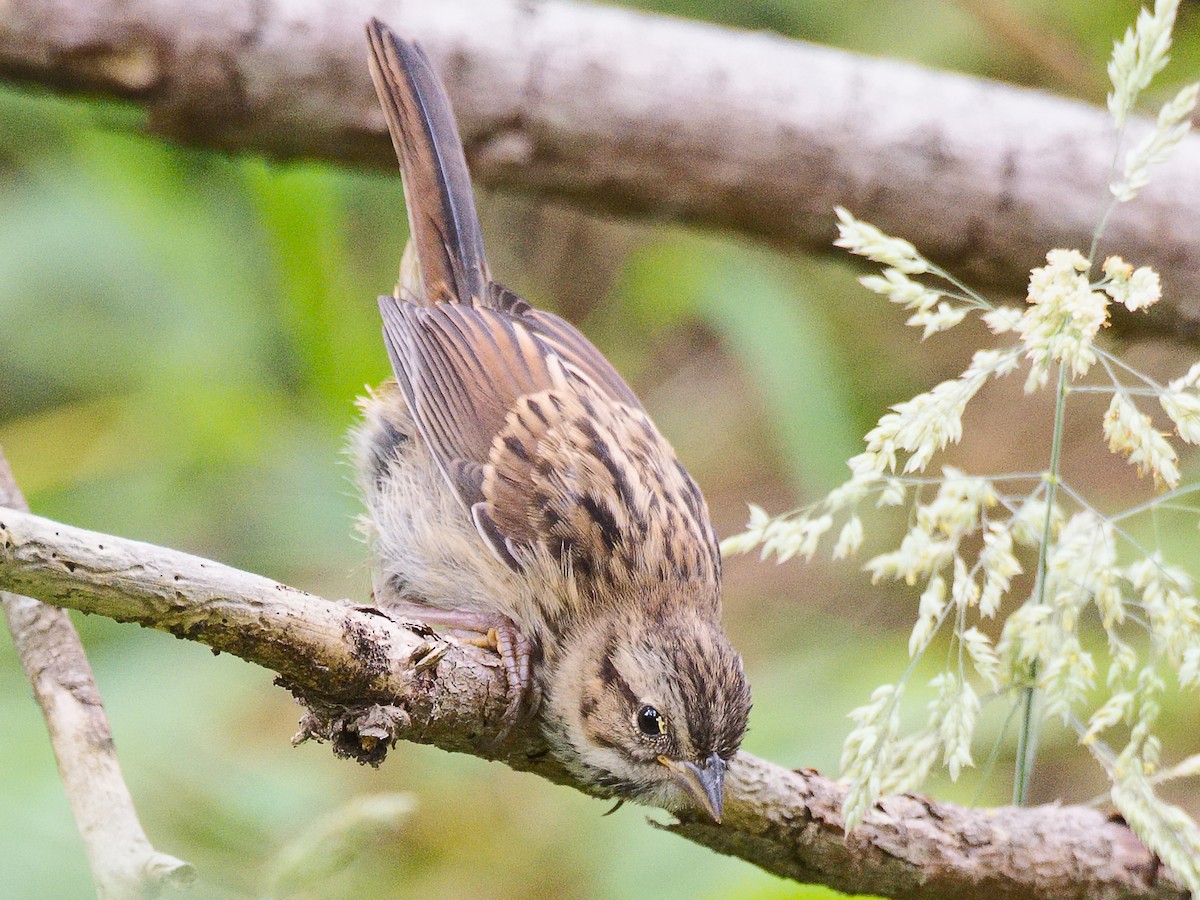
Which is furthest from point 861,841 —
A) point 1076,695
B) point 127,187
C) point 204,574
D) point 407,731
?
point 127,187

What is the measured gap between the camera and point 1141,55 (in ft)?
6.65

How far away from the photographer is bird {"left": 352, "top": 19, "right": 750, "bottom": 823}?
8.88 feet

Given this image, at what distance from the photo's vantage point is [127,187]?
4543 mm

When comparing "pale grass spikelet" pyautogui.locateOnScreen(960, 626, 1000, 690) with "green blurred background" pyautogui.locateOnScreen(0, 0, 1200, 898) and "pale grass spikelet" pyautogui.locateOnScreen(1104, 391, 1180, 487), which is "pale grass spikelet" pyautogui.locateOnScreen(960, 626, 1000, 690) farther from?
"green blurred background" pyautogui.locateOnScreen(0, 0, 1200, 898)

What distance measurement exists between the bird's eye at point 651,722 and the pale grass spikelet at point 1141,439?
1.10 meters

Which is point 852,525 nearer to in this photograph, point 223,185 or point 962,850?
point 962,850

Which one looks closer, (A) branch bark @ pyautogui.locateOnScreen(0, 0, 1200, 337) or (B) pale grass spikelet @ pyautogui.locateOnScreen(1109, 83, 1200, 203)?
(B) pale grass spikelet @ pyautogui.locateOnScreen(1109, 83, 1200, 203)

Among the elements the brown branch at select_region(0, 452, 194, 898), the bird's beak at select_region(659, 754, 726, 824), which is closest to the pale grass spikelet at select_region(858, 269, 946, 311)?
the bird's beak at select_region(659, 754, 726, 824)

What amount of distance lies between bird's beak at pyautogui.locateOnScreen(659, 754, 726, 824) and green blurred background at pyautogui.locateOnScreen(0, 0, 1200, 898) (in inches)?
21.8

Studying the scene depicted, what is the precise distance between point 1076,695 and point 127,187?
3.64 metres

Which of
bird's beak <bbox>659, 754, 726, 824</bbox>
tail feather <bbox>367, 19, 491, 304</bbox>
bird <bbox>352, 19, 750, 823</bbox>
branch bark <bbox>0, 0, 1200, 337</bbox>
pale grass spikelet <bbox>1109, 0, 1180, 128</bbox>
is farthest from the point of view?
branch bark <bbox>0, 0, 1200, 337</bbox>

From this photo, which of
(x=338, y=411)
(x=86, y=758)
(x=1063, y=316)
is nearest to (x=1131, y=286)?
(x=1063, y=316)

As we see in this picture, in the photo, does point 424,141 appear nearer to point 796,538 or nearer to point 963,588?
point 796,538

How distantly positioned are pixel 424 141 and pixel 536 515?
1228 mm
